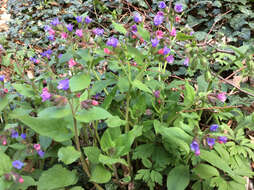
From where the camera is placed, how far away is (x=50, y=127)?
3.84 ft

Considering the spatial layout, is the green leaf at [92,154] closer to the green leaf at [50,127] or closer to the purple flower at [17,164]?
the green leaf at [50,127]

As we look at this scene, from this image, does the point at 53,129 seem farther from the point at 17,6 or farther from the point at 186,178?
the point at 17,6

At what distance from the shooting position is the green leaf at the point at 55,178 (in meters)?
1.22

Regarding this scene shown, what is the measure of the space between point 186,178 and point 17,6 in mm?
4128

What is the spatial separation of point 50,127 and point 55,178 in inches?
11.8

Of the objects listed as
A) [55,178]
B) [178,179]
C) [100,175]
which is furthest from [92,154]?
[178,179]

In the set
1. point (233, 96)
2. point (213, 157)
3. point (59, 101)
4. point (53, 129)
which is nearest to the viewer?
point (59, 101)

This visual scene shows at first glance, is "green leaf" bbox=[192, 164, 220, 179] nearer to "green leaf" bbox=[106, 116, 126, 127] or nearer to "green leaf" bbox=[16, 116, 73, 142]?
"green leaf" bbox=[106, 116, 126, 127]

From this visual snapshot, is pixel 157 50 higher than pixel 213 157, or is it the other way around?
pixel 157 50

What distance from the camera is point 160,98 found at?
5.12 ft

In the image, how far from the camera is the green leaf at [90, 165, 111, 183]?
4.25 feet

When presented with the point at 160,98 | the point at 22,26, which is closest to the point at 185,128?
the point at 160,98

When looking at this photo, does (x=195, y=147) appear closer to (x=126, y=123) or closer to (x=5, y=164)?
(x=126, y=123)

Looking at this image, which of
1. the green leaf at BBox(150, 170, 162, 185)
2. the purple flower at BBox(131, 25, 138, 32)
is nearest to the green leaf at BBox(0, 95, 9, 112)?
the purple flower at BBox(131, 25, 138, 32)
